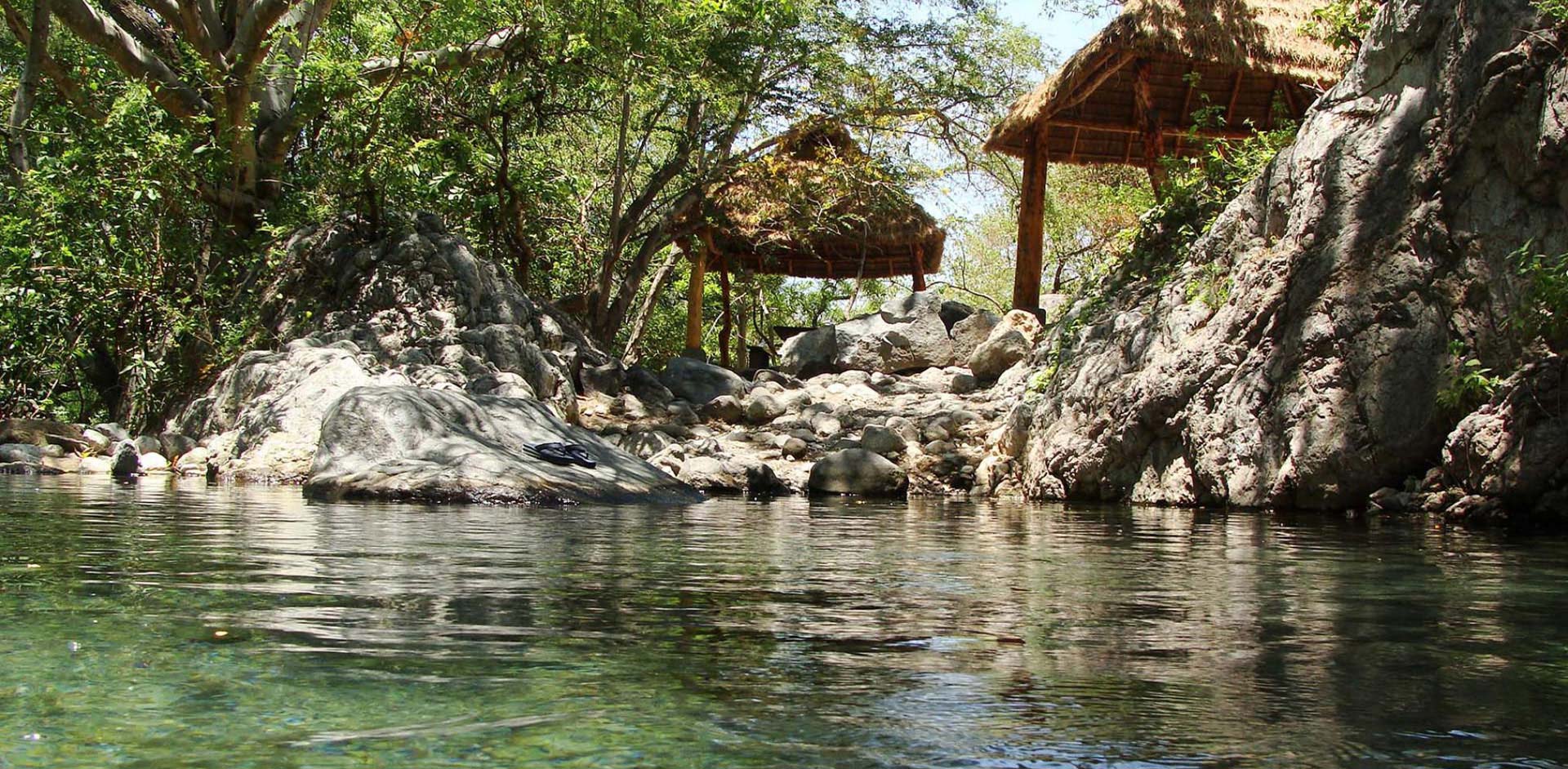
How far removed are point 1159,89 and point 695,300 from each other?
787 centimetres

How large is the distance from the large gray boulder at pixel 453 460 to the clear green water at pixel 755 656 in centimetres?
274

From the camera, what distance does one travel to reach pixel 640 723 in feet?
5.48

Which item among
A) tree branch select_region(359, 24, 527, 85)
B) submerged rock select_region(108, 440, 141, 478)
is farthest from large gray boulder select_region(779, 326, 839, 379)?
submerged rock select_region(108, 440, 141, 478)

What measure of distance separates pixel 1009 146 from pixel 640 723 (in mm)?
14719

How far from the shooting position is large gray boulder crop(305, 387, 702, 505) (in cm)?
738

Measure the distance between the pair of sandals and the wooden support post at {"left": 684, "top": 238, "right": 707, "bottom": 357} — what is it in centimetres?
1104

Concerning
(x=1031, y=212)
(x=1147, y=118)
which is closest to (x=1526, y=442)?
(x=1147, y=118)

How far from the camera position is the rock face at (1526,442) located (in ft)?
20.0

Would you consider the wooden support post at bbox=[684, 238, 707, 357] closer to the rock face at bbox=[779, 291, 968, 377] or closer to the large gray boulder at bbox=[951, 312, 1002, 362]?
the rock face at bbox=[779, 291, 968, 377]

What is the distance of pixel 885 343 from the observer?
18125mm

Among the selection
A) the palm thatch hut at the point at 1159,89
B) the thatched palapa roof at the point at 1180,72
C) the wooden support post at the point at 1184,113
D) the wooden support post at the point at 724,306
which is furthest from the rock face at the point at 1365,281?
the wooden support post at the point at 724,306

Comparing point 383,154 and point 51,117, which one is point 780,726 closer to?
point 383,154

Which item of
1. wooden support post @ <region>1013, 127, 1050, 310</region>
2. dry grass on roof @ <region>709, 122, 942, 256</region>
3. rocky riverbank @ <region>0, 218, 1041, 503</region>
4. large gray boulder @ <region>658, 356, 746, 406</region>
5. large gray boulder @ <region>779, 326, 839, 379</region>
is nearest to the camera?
rocky riverbank @ <region>0, 218, 1041, 503</region>

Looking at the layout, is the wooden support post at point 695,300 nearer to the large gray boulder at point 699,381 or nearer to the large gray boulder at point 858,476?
the large gray boulder at point 699,381
